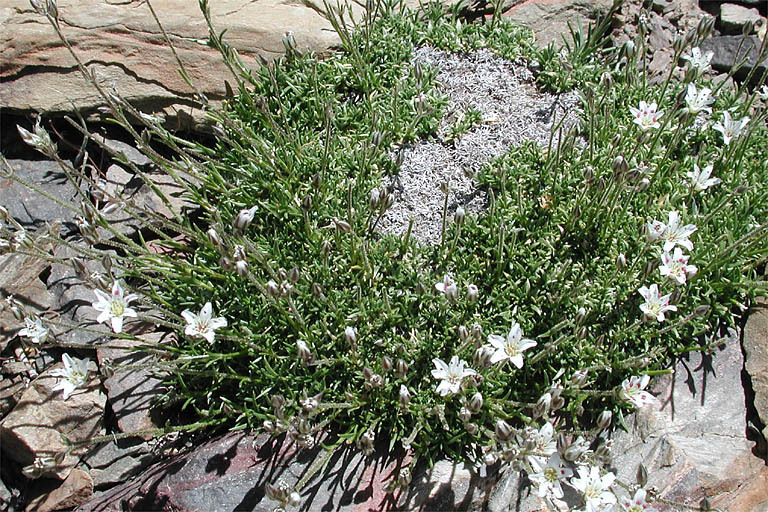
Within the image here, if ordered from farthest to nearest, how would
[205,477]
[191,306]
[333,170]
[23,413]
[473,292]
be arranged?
[333,170], [191,306], [23,413], [205,477], [473,292]

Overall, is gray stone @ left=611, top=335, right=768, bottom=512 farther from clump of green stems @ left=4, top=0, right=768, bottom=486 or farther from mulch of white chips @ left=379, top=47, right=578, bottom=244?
mulch of white chips @ left=379, top=47, right=578, bottom=244

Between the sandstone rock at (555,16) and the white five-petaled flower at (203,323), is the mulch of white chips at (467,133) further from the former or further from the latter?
the white five-petaled flower at (203,323)

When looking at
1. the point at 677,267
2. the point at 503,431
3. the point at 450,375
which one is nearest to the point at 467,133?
the point at 677,267

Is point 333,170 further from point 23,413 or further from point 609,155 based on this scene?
point 23,413

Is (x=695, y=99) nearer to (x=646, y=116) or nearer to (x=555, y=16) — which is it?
(x=646, y=116)

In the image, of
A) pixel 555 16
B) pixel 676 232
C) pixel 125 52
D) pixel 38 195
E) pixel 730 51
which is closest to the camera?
pixel 676 232

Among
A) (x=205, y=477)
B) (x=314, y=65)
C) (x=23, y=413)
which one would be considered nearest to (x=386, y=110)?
(x=314, y=65)

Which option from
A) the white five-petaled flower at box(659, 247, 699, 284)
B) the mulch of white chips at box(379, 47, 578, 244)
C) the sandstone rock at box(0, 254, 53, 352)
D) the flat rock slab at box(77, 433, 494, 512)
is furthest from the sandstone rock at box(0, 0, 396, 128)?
the white five-petaled flower at box(659, 247, 699, 284)
